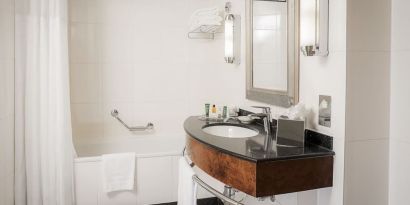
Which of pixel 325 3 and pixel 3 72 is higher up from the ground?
pixel 325 3

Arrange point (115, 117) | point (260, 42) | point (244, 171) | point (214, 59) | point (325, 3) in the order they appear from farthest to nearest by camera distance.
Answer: point (214, 59) → point (115, 117) → point (260, 42) → point (325, 3) → point (244, 171)

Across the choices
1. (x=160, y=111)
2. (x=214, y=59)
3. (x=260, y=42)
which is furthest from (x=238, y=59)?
(x=160, y=111)

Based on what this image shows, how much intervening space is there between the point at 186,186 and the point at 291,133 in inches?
25.9

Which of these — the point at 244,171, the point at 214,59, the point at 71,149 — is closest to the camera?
the point at 244,171

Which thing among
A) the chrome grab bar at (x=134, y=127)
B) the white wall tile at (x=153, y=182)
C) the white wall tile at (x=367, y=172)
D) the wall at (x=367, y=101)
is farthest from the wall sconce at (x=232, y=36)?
the white wall tile at (x=367, y=172)

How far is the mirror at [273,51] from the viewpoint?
1675 mm

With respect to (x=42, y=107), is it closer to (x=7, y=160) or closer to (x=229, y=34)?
(x=7, y=160)

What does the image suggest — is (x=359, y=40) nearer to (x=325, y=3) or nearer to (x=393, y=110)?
(x=325, y=3)

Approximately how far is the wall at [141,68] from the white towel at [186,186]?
931 millimetres

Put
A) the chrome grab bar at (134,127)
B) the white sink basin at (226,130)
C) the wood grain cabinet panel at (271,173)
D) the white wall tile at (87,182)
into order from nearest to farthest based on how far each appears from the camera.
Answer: the wood grain cabinet panel at (271,173), the white sink basin at (226,130), the white wall tile at (87,182), the chrome grab bar at (134,127)

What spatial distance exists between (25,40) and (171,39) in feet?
4.40

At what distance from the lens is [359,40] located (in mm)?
1271

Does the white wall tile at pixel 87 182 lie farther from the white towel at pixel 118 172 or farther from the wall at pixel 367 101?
the wall at pixel 367 101

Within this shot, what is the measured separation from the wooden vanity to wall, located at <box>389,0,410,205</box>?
0.91 feet
